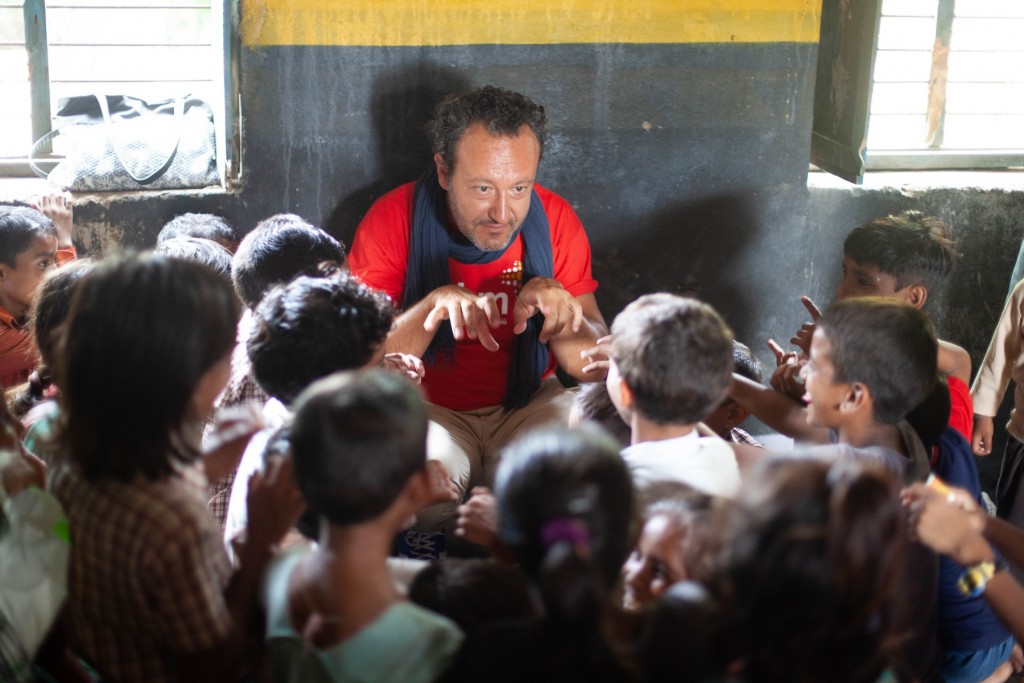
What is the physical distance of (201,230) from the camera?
340 centimetres

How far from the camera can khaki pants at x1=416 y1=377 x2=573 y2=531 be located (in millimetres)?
2975

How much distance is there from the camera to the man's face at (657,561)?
1675mm

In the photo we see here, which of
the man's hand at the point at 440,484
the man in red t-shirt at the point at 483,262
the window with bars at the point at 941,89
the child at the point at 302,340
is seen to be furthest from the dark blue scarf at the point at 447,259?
the window with bars at the point at 941,89

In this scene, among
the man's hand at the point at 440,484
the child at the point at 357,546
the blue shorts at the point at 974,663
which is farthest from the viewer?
the blue shorts at the point at 974,663

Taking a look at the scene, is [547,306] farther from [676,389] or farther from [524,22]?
[524,22]

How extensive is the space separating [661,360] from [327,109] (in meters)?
1.97

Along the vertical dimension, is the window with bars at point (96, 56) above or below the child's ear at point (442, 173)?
above

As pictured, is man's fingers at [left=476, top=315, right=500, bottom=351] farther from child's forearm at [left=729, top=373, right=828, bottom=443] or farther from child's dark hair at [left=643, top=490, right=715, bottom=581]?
child's dark hair at [left=643, top=490, right=715, bottom=581]

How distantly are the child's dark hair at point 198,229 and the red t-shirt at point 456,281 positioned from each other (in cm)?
46

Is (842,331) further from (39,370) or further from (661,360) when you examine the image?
(39,370)

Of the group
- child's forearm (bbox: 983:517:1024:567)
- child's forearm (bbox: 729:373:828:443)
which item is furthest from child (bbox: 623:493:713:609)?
child's forearm (bbox: 729:373:828:443)

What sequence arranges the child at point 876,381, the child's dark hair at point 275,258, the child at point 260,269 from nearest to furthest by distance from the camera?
1. the child at point 876,381
2. the child at point 260,269
3. the child's dark hair at point 275,258

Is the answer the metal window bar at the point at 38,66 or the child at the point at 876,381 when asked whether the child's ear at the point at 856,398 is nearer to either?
the child at the point at 876,381

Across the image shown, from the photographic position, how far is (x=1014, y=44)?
4.27 meters
